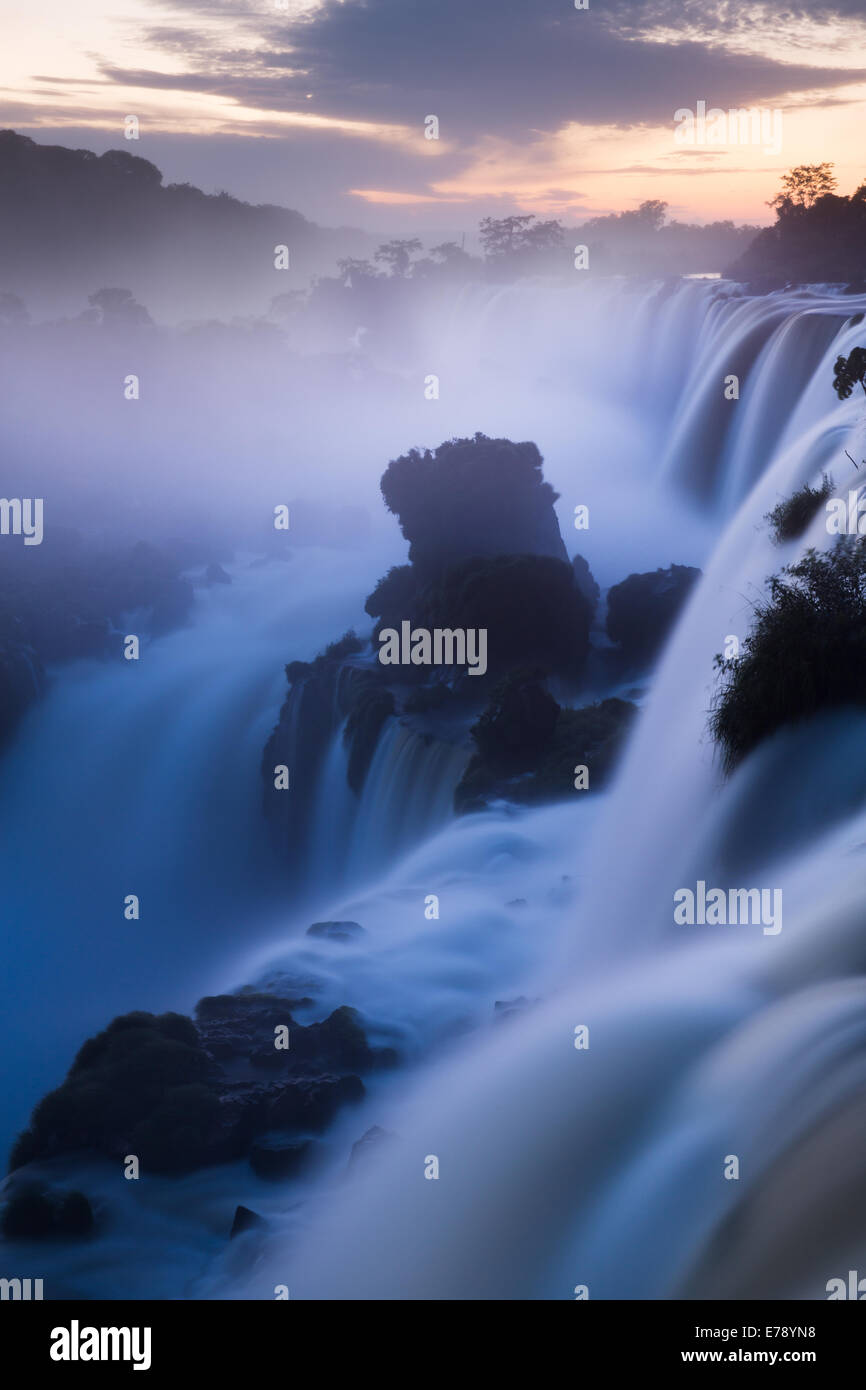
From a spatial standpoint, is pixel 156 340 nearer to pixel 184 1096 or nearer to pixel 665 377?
pixel 665 377

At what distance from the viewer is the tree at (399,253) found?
314 feet

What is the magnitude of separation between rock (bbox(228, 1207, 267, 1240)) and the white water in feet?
0.44

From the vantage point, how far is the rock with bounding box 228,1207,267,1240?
9.62m

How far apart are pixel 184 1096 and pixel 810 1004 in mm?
6316

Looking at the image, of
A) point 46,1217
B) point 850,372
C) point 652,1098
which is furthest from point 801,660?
point 46,1217

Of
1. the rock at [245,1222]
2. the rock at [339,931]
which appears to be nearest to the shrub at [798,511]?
the rock at [339,931]

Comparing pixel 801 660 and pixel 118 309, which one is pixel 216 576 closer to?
pixel 801 660

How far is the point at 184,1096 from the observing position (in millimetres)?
11039

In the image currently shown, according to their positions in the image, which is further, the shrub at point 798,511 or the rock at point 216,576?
the rock at point 216,576

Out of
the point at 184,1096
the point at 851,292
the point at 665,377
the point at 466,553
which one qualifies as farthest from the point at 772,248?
the point at 184,1096

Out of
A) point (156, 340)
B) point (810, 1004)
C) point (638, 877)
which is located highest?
point (156, 340)

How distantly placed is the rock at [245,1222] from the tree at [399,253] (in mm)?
94746

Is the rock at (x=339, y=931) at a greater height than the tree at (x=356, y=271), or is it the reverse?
the tree at (x=356, y=271)

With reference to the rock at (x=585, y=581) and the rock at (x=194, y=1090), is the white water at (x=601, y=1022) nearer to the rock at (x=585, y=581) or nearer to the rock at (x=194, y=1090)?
the rock at (x=194, y=1090)
